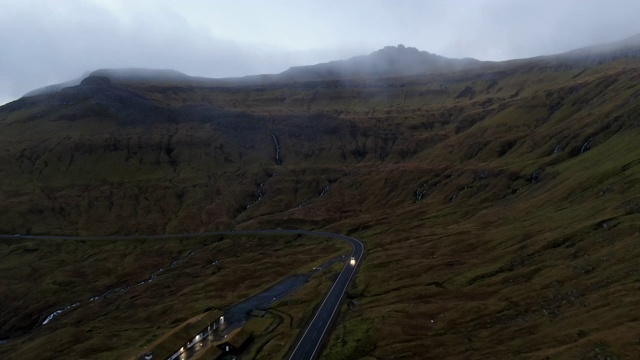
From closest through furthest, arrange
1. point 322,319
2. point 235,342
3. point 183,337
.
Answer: point 235,342 < point 322,319 < point 183,337

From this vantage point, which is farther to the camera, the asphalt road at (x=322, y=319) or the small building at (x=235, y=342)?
the small building at (x=235, y=342)

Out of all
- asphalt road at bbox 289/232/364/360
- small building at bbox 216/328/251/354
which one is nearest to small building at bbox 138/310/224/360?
small building at bbox 216/328/251/354

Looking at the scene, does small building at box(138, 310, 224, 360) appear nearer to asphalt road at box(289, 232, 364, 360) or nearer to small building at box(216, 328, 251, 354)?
small building at box(216, 328, 251, 354)

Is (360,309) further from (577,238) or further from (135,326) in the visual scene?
(135,326)

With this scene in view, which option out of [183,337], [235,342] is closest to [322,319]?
[235,342]

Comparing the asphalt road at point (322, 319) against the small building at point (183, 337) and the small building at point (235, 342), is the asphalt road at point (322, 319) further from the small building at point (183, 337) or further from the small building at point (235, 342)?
the small building at point (183, 337)

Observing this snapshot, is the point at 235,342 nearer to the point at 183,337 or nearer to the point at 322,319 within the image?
the point at 183,337

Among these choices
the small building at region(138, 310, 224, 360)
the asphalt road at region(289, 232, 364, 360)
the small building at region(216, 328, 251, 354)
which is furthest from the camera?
the small building at region(138, 310, 224, 360)

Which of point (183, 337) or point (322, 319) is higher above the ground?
point (322, 319)

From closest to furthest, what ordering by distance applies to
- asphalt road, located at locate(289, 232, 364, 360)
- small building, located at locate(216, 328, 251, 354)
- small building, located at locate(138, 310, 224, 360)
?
asphalt road, located at locate(289, 232, 364, 360)
small building, located at locate(216, 328, 251, 354)
small building, located at locate(138, 310, 224, 360)

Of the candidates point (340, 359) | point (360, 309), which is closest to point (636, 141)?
point (360, 309)

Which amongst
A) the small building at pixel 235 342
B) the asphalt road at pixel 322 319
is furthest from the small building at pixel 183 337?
the asphalt road at pixel 322 319
